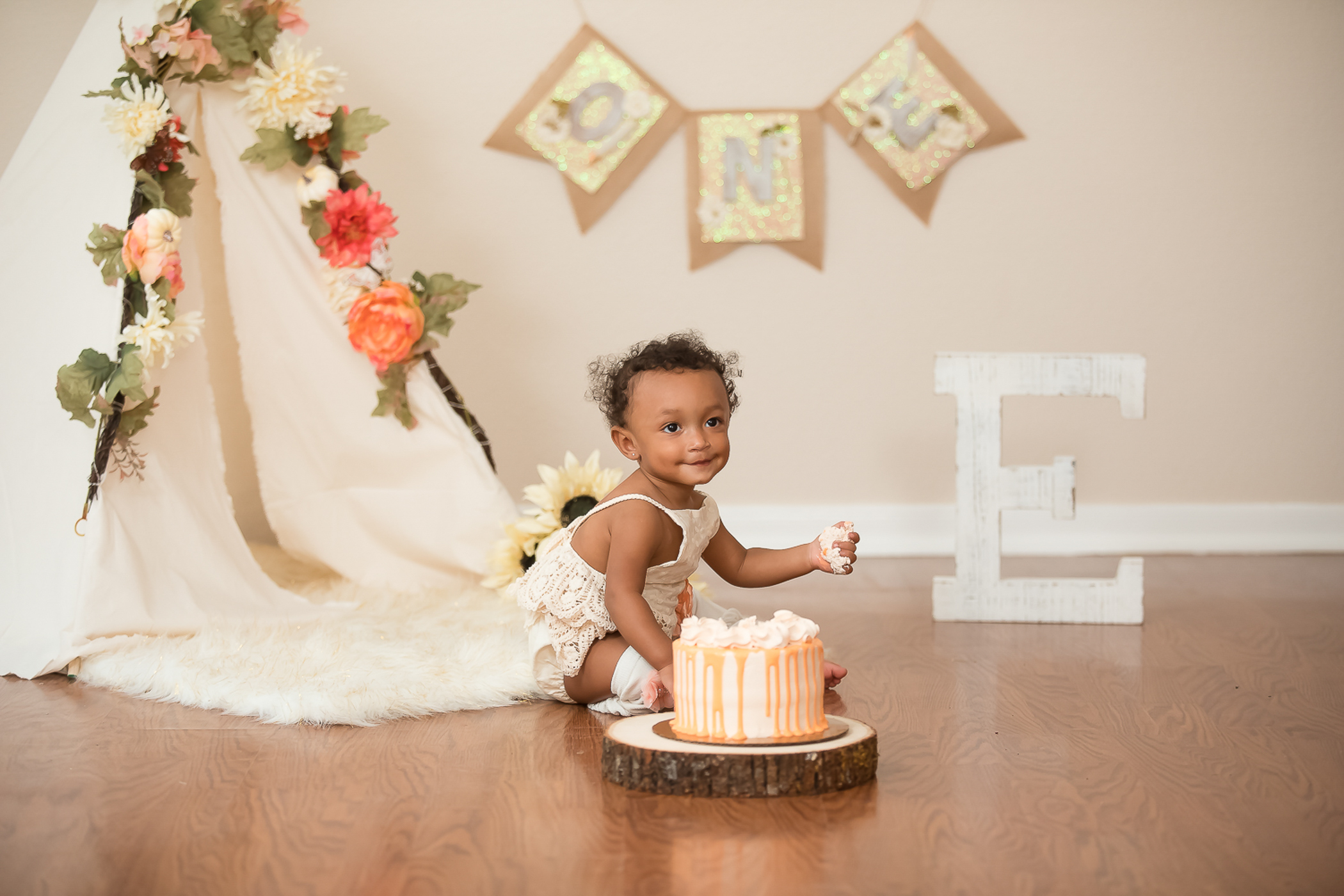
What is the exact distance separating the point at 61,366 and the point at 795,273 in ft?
5.71

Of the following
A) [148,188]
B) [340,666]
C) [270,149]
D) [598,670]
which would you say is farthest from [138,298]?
[598,670]

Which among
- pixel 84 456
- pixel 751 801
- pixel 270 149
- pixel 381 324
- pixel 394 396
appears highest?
pixel 270 149

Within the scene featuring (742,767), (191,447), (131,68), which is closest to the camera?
(742,767)

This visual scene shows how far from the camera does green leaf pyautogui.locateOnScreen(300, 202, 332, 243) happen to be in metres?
2.26

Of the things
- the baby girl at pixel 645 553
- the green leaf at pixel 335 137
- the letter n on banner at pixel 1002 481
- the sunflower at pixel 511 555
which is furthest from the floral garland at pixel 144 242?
the letter n on banner at pixel 1002 481

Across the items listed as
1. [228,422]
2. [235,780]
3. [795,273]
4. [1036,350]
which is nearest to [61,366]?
[228,422]

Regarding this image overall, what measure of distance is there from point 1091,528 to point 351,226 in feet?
6.60

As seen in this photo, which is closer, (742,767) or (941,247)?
(742,767)

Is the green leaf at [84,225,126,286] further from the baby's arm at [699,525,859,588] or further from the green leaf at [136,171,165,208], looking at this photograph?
the baby's arm at [699,525,859,588]

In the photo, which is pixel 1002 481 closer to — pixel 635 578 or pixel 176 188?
pixel 635 578

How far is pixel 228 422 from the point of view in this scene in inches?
108

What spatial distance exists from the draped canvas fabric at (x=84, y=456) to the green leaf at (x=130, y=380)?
66 mm

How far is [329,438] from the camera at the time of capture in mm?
2367

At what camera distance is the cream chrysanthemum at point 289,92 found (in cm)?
218
